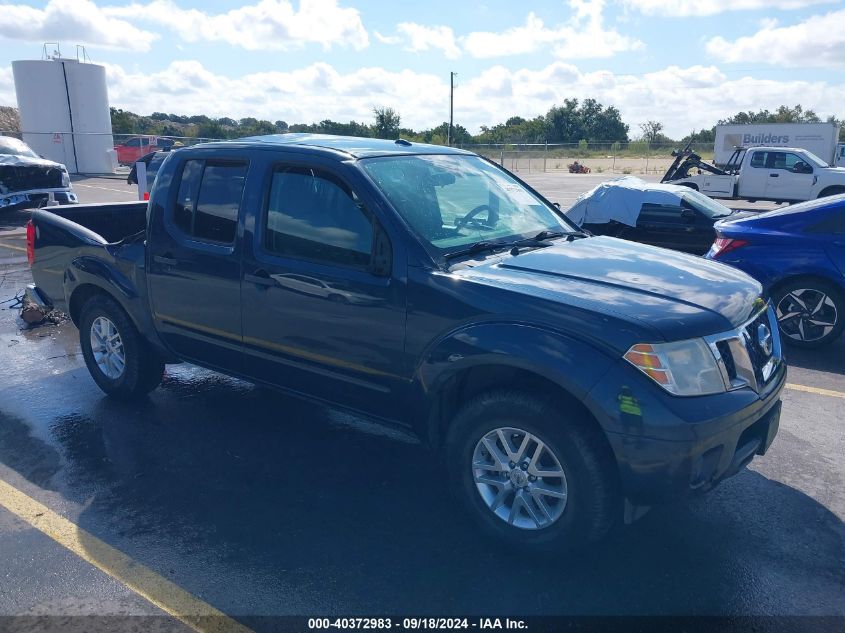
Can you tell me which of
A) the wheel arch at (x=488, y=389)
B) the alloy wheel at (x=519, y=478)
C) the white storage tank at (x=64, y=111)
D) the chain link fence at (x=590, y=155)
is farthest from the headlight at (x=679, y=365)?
the chain link fence at (x=590, y=155)

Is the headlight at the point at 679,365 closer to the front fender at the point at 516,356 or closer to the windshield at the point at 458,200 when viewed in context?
the front fender at the point at 516,356

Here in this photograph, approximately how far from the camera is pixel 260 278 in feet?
13.5

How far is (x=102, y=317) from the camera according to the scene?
17.3ft

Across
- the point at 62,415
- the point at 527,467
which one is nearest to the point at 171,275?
the point at 62,415

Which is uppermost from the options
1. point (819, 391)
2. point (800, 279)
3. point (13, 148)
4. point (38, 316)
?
point (13, 148)

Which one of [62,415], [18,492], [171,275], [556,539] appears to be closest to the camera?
[556,539]

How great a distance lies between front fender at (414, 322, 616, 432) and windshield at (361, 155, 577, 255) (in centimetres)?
56

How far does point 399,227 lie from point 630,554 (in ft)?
6.43

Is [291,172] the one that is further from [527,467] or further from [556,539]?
[556,539]

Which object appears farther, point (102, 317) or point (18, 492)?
point (102, 317)

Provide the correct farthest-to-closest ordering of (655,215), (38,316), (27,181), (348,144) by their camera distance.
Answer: (27,181), (655,215), (38,316), (348,144)

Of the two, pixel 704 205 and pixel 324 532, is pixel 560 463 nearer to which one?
pixel 324 532

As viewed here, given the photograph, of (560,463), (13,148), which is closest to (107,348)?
(560,463)

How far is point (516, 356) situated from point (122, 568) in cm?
206
